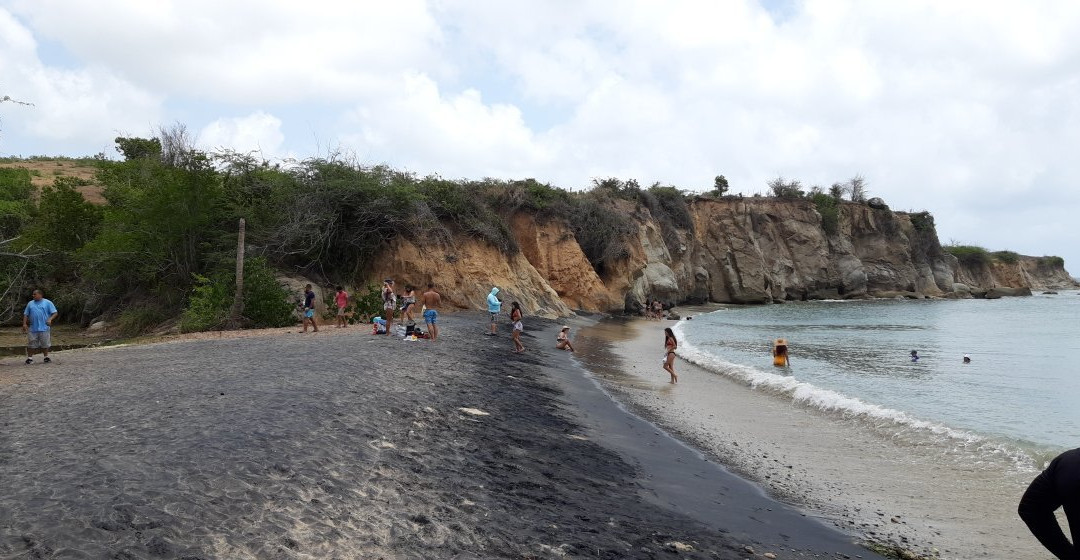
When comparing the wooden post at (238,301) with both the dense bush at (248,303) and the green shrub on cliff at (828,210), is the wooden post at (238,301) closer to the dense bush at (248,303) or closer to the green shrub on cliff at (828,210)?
the dense bush at (248,303)

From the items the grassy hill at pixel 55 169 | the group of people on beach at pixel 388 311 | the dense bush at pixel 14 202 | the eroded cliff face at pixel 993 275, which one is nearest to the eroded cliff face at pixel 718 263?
the eroded cliff face at pixel 993 275

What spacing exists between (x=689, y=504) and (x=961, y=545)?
244 cm

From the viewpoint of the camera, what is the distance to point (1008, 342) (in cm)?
2772

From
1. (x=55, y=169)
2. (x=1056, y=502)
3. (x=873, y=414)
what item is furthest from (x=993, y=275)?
(x=55, y=169)

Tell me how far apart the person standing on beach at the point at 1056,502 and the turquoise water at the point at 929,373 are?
6397mm

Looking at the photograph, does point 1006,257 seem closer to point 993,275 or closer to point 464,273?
point 993,275

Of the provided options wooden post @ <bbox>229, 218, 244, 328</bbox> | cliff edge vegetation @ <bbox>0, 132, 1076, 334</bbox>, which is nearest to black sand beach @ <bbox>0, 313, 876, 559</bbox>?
cliff edge vegetation @ <bbox>0, 132, 1076, 334</bbox>

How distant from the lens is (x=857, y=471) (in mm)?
8320

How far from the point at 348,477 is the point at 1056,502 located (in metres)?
5.01

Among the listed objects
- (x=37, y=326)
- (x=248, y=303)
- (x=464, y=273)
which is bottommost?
(x=37, y=326)

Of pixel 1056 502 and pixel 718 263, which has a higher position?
pixel 718 263

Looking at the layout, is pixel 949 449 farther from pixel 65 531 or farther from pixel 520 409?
pixel 65 531

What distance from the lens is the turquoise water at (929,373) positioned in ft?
36.6

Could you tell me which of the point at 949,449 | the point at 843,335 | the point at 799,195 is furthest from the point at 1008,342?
the point at 799,195
